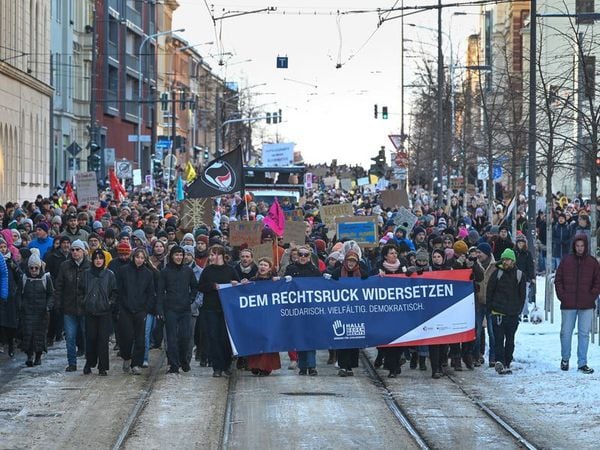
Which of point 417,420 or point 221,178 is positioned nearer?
point 417,420

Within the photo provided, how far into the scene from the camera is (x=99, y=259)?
19047 mm

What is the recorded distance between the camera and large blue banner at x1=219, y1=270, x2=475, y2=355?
19.0 meters

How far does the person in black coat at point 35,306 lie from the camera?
20.0 meters

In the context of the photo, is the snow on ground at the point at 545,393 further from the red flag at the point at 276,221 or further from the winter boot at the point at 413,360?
the red flag at the point at 276,221

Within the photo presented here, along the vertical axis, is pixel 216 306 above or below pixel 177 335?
above

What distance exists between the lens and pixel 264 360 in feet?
62.4

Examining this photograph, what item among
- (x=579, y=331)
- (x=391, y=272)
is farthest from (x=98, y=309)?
(x=579, y=331)

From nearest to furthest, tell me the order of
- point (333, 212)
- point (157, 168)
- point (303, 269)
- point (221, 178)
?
point (303, 269), point (221, 178), point (333, 212), point (157, 168)

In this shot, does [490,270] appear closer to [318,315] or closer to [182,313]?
[318,315]

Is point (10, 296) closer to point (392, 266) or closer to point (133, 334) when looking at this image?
point (133, 334)

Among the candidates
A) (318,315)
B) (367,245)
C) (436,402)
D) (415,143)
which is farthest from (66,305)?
(415,143)

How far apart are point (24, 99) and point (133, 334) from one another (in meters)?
36.9

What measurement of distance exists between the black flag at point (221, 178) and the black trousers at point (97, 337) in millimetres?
8559

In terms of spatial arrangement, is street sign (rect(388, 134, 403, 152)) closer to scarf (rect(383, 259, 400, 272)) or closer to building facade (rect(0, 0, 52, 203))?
building facade (rect(0, 0, 52, 203))
